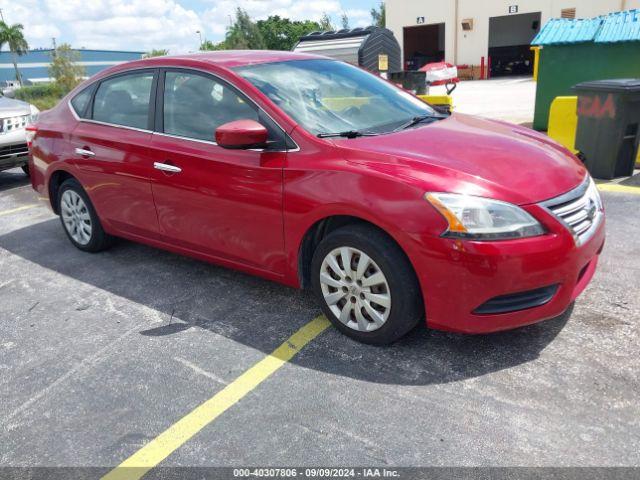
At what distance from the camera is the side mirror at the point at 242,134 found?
3.08 metres

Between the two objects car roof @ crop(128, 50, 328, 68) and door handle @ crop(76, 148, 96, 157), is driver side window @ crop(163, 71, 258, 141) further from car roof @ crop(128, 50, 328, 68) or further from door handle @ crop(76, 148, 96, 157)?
door handle @ crop(76, 148, 96, 157)

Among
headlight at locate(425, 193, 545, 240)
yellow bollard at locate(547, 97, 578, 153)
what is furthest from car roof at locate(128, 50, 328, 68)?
yellow bollard at locate(547, 97, 578, 153)

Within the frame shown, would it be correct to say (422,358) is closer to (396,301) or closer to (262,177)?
(396,301)

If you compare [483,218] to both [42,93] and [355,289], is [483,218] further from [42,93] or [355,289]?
[42,93]

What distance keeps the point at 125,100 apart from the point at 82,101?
673 millimetres

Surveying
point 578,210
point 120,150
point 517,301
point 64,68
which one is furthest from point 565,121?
point 64,68

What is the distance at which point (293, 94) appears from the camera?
11.2 ft

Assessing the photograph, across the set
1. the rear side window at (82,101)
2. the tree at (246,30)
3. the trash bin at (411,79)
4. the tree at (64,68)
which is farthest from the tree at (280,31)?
the rear side window at (82,101)

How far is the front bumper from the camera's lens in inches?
99.7

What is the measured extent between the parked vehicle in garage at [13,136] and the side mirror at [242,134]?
19.5 ft

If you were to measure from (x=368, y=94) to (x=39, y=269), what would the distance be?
318 cm

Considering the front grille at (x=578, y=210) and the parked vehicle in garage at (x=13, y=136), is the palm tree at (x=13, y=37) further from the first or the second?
the front grille at (x=578, y=210)

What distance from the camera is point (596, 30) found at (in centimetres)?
843

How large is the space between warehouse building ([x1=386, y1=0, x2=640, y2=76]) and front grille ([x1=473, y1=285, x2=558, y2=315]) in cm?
3365
